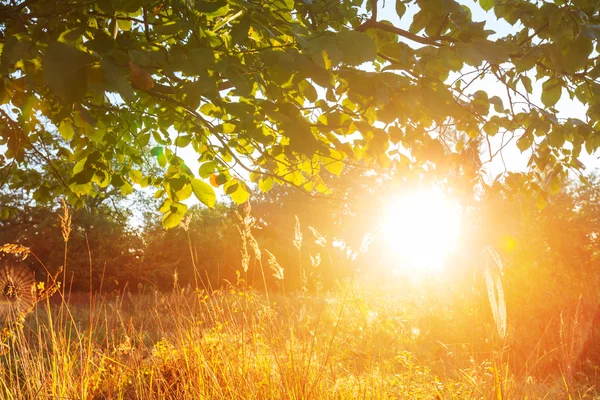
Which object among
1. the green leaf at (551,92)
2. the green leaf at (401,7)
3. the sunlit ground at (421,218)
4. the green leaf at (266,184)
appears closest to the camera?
the green leaf at (551,92)

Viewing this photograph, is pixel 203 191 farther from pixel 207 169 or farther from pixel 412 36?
pixel 412 36

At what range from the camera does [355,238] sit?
23.7m

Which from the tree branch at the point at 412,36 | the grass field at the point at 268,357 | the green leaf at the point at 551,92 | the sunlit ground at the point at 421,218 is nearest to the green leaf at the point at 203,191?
the grass field at the point at 268,357

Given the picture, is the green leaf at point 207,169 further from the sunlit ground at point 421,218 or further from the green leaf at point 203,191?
the sunlit ground at point 421,218

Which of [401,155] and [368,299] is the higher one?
[401,155]

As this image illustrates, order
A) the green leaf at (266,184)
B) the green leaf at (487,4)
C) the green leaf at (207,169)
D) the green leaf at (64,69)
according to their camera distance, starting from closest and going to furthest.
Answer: the green leaf at (64,69) < the green leaf at (487,4) < the green leaf at (207,169) < the green leaf at (266,184)

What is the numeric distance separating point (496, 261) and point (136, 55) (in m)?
1.38

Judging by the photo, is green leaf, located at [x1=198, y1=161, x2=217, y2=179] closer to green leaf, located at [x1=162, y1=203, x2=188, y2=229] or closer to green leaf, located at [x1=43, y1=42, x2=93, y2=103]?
green leaf, located at [x1=162, y1=203, x2=188, y2=229]

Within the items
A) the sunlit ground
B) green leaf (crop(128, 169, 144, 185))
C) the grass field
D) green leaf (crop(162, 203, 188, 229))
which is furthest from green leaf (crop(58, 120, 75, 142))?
the sunlit ground

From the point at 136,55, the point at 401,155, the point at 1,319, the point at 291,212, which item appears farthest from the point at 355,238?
the point at 136,55

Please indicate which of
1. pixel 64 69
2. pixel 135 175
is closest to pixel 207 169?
pixel 135 175

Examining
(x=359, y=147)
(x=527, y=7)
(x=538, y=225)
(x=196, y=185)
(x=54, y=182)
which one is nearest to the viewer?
(x=527, y=7)

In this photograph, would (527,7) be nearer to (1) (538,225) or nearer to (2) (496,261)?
(2) (496,261)

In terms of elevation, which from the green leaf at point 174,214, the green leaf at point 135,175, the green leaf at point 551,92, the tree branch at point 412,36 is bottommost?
the green leaf at point 174,214
